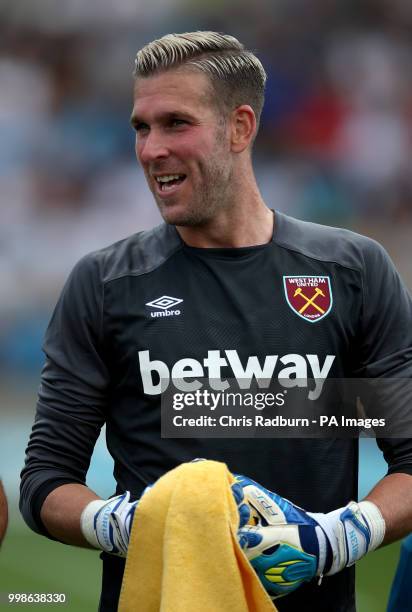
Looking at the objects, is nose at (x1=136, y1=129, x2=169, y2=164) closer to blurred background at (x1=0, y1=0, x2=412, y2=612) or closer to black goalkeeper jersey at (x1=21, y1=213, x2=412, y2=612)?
black goalkeeper jersey at (x1=21, y1=213, x2=412, y2=612)

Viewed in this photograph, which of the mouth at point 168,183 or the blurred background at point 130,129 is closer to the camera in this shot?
the mouth at point 168,183

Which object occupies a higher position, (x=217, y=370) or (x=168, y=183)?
(x=168, y=183)

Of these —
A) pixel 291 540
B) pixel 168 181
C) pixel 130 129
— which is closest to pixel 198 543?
pixel 291 540

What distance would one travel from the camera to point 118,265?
203 cm

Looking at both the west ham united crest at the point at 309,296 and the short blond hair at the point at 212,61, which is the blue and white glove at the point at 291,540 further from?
the short blond hair at the point at 212,61

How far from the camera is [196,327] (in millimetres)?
1957

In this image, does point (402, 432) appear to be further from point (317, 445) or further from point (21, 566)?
point (21, 566)

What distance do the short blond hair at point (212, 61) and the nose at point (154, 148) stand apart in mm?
130

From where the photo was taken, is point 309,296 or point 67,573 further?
point 67,573

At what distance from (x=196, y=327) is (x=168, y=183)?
288 millimetres

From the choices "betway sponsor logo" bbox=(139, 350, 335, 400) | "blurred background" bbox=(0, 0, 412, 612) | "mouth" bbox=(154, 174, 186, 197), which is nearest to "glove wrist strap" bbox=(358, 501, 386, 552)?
"betway sponsor logo" bbox=(139, 350, 335, 400)

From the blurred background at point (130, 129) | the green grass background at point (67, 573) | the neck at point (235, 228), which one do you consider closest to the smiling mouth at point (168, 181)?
the neck at point (235, 228)

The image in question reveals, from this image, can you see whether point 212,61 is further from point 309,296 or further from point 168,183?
point 309,296

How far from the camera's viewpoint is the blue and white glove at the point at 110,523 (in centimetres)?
163
